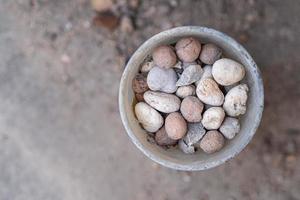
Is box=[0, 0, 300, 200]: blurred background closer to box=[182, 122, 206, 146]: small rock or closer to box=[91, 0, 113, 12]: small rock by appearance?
box=[91, 0, 113, 12]: small rock

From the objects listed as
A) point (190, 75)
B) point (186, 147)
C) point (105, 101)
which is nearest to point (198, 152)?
point (186, 147)

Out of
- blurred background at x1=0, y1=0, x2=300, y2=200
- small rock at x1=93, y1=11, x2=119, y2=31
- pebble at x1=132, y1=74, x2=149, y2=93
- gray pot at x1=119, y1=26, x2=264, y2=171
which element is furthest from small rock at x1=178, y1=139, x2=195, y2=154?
small rock at x1=93, y1=11, x2=119, y2=31

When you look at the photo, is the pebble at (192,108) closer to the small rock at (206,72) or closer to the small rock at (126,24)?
the small rock at (206,72)

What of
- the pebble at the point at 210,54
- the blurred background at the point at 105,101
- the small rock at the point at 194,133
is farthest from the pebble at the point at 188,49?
the blurred background at the point at 105,101

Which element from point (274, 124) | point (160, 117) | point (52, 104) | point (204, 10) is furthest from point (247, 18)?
point (52, 104)

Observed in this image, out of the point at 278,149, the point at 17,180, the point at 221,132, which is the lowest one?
the point at 17,180

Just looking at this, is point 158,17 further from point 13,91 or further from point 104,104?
point 13,91

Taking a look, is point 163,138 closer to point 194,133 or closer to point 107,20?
point 194,133
